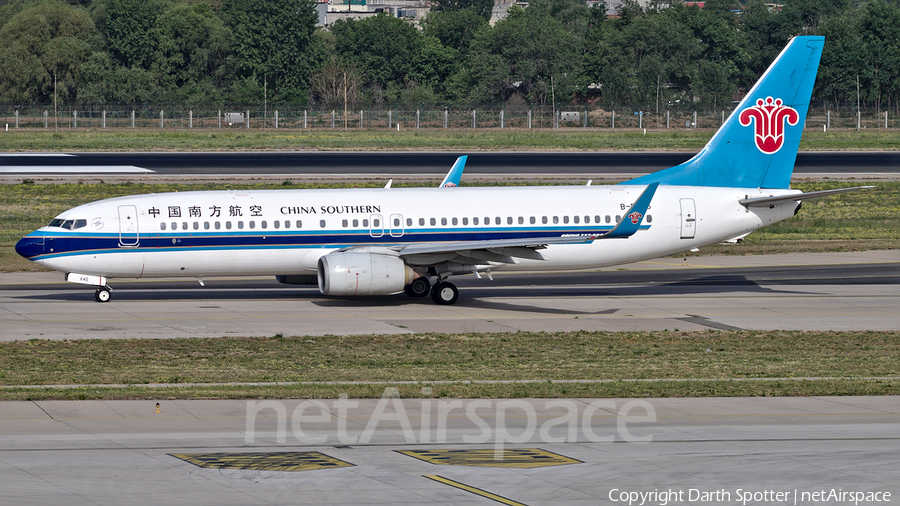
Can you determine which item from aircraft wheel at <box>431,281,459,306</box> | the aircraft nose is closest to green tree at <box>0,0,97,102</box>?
the aircraft nose

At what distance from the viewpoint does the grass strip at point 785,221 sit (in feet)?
158

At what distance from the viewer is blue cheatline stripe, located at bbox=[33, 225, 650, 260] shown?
1277 inches

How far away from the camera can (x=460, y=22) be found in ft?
542

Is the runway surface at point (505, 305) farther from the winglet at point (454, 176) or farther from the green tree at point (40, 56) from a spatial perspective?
the green tree at point (40, 56)

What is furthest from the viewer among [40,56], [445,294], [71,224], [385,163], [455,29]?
[455,29]

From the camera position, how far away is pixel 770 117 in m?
37.2

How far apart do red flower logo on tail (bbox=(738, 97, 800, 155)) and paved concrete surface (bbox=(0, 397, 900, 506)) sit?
17924mm

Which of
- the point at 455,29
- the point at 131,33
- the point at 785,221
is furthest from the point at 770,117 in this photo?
the point at 455,29

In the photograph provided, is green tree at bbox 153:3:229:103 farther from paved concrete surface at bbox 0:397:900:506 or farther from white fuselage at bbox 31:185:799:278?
paved concrete surface at bbox 0:397:900:506

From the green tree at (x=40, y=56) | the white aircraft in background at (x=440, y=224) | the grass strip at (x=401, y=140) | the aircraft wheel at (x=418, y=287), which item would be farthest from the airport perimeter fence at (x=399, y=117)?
the aircraft wheel at (x=418, y=287)

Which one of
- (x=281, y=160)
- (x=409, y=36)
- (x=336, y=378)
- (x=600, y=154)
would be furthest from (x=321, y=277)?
(x=409, y=36)

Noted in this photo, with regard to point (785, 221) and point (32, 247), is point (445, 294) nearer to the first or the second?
point (32, 247)

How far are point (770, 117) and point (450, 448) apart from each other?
80.3ft

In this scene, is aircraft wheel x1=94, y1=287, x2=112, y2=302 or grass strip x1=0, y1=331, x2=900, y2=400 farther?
aircraft wheel x1=94, y1=287, x2=112, y2=302
